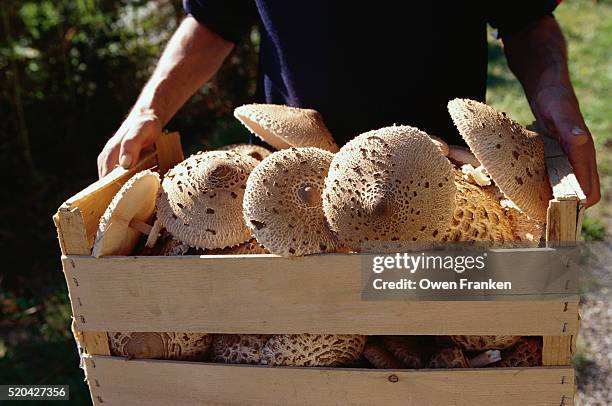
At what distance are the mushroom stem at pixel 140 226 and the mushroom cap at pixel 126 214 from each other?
0.03ft

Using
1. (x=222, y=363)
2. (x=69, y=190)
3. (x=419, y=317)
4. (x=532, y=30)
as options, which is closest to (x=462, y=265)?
(x=419, y=317)

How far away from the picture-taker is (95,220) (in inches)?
64.8

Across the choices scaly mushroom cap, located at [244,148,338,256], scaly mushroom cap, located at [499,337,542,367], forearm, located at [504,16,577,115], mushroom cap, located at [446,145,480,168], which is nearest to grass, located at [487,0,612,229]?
forearm, located at [504,16,577,115]

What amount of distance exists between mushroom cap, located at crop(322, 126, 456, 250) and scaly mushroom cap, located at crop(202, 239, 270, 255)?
0.22 metres

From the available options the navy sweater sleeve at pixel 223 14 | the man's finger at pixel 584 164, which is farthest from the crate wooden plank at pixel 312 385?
the navy sweater sleeve at pixel 223 14

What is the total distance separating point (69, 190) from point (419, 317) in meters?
4.02

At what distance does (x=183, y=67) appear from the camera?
2.31 m

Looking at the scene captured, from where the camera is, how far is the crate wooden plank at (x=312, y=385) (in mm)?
1444

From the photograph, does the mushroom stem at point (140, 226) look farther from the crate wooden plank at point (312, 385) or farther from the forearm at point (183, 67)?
the forearm at point (183, 67)

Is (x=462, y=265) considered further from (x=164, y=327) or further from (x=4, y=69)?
(x=4, y=69)

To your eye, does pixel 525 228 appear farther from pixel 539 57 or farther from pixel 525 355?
pixel 539 57

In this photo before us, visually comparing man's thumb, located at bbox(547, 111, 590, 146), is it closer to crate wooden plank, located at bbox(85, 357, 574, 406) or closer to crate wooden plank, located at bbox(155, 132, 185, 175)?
crate wooden plank, located at bbox(85, 357, 574, 406)

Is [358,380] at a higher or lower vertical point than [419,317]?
lower

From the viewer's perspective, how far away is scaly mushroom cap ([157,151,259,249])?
1.55 m
